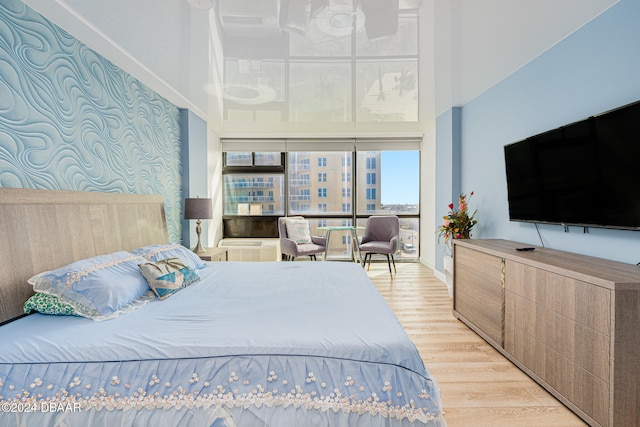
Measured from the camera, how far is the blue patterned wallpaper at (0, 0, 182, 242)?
5.87 ft

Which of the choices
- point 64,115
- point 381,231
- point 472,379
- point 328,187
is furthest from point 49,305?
point 328,187

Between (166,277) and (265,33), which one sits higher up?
(265,33)

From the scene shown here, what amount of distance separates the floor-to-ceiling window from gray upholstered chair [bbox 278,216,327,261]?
3.00 ft

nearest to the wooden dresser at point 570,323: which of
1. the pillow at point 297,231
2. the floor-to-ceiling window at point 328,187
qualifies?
the pillow at point 297,231

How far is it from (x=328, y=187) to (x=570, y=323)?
4.71 metres

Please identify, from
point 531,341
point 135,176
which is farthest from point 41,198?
point 531,341

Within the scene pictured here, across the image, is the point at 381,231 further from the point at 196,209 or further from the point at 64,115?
the point at 64,115

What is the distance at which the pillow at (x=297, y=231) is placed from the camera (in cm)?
507

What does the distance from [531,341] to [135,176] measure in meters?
3.48

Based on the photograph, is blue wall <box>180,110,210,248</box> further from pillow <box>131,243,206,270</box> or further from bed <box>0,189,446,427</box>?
bed <box>0,189,446,427</box>

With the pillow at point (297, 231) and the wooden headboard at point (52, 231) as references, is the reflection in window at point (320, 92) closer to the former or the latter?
the pillow at point (297, 231)

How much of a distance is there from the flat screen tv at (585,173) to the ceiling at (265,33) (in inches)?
32.7

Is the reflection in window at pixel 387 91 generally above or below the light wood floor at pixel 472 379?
above

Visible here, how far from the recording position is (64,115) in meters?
2.10
